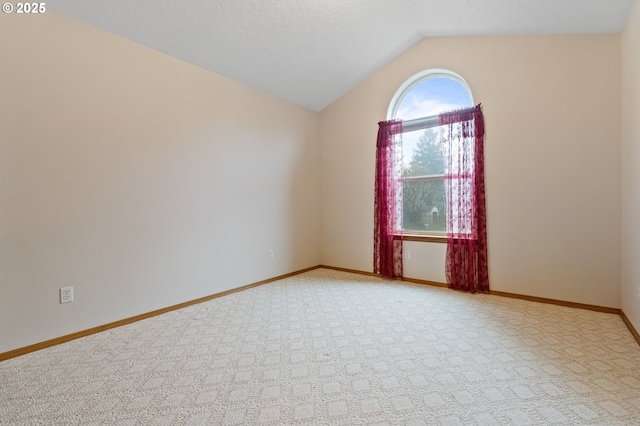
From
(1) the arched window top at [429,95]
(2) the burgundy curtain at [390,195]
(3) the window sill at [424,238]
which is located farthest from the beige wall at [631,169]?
(2) the burgundy curtain at [390,195]

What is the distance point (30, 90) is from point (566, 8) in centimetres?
412

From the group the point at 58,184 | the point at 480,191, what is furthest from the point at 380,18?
the point at 58,184

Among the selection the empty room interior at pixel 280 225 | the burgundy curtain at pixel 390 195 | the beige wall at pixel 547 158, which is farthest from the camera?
the burgundy curtain at pixel 390 195

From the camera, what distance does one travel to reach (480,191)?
3238mm

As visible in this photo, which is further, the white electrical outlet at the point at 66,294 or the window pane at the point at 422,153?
the window pane at the point at 422,153

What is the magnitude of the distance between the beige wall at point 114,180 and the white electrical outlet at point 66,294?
0.10 ft

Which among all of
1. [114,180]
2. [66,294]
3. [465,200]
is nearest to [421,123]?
[465,200]

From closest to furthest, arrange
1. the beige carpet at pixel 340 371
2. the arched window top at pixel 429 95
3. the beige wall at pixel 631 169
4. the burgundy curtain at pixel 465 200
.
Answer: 1. the beige carpet at pixel 340 371
2. the beige wall at pixel 631 169
3. the burgundy curtain at pixel 465 200
4. the arched window top at pixel 429 95

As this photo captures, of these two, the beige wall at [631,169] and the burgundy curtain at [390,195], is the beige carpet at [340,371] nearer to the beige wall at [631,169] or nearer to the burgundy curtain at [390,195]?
the beige wall at [631,169]

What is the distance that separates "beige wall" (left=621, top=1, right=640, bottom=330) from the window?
136cm

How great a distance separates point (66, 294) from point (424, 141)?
390cm

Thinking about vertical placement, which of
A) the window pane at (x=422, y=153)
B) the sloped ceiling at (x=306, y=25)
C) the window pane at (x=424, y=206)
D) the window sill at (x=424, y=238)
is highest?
the sloped ceiling at (x=306, y=25)

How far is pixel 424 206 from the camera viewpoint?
3791 mm

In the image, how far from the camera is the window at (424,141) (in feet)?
11.8
